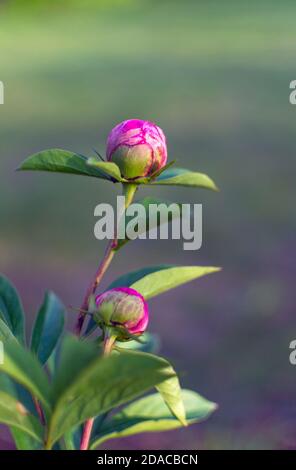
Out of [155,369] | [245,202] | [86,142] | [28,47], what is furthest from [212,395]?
[28,47]

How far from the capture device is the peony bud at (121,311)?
53 cm

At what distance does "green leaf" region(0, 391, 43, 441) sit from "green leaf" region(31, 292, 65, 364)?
9 cm

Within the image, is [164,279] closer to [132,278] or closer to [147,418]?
[132,278]

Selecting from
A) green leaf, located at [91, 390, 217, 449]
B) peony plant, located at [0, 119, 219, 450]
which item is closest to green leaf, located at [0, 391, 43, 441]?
peony plant, located at [0, 119, 219, 450]

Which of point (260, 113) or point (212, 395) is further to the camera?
point (260, 113)

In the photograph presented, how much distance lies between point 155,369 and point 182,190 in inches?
126

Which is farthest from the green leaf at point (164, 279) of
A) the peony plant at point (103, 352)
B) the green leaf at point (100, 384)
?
Result: the green leaf at point (100, 384)

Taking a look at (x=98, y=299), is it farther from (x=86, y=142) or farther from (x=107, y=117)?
(x=107, y=117)

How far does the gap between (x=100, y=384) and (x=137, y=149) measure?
0.65ft

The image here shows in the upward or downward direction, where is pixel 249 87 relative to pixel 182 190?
upward

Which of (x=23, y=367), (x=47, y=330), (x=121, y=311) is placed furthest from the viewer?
(x=47, y=330)

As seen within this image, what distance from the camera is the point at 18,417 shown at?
20.1 inches

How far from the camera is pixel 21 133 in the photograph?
4.43 metres

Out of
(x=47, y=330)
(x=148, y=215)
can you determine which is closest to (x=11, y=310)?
(x=47, y=330)
